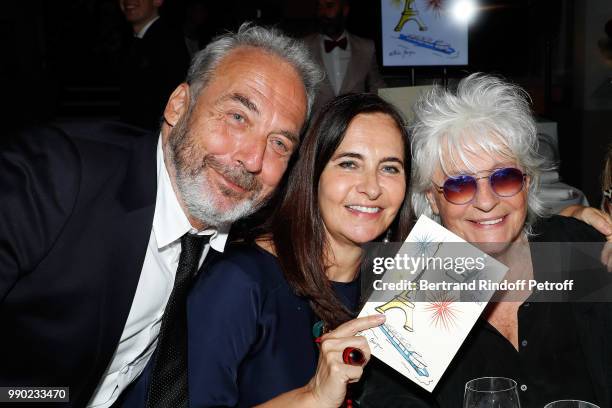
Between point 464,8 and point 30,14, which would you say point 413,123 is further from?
point 30,14

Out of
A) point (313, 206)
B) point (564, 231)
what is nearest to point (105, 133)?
point (313, 206)

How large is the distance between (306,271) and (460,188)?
0.61 metres

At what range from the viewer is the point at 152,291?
6.63 ft

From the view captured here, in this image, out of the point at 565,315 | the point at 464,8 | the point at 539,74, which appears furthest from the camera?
the point at 539,74

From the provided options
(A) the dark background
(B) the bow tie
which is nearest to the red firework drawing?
(A) the dark background

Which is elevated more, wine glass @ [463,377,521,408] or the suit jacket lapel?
the suit jacket lapel

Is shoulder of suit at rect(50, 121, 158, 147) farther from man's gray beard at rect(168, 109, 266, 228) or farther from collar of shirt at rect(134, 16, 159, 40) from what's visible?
collar of shirt at rect(134, 16, 159, 40)

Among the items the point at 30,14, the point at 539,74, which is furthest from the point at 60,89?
the point at 539,74

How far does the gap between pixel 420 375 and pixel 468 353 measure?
20.1 inches

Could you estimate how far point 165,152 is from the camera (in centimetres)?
210

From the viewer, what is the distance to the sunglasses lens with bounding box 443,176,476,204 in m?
2.17

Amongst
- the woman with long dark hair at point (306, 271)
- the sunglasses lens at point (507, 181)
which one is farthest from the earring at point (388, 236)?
the sunglasses lens at point (507, 181)

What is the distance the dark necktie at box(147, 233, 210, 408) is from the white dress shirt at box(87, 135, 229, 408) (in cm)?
8

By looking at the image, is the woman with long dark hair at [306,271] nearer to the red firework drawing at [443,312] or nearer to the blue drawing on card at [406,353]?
the blue drawing on card at [406,353]
